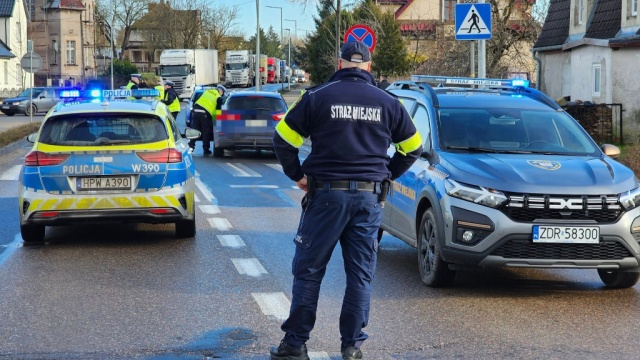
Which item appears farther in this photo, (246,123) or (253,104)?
(253,104)

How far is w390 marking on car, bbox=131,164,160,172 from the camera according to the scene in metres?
10.8

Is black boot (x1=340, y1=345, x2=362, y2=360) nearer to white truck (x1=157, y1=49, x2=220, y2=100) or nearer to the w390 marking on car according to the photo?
the w390 marking on car

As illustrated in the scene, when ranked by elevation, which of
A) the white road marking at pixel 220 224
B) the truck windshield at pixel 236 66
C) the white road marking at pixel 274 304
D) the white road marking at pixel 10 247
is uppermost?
the truck windshield at pixel 236 66

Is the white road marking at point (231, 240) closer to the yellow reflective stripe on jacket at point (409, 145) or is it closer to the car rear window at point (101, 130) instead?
the car rear window at point (101, 130)

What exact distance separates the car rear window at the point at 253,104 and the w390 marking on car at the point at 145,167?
1411 cm

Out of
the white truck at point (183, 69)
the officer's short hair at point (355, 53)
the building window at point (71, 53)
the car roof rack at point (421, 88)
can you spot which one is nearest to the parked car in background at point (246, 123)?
the car roof rack at point (421, 88)

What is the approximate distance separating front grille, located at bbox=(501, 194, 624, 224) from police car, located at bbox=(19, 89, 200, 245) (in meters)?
4.15

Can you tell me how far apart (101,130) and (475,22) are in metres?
7.99

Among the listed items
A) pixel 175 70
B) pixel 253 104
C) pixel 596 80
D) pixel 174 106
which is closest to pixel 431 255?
pixel 253 104

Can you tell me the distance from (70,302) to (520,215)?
3426 millimetres

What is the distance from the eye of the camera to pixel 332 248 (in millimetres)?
6023

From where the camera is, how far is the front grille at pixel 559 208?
7.99 m

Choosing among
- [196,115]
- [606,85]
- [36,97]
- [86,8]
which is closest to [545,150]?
[196,115]

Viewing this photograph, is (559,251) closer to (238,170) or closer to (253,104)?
(238,170)
